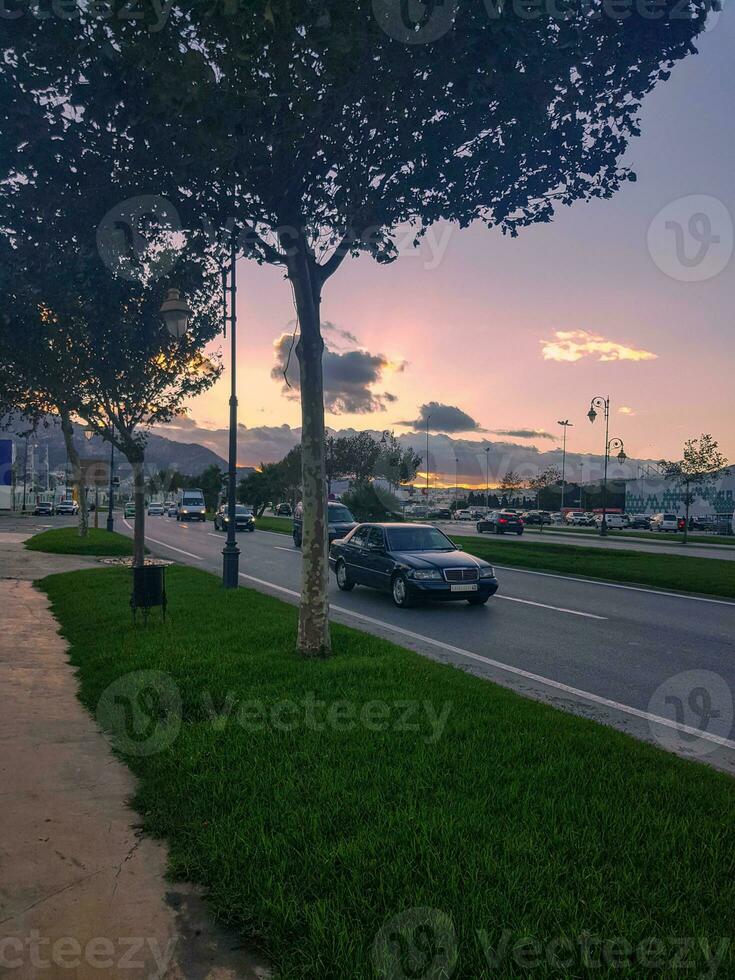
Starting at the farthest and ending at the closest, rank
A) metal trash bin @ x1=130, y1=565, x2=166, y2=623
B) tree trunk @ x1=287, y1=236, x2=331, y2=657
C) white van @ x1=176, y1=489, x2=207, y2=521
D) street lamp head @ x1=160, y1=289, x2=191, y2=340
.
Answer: white van @ x1=176, y1=489, x2=207, y2=521 < street lamp head @ x1=160, y1=289, x2=191, y2=340 < metal trash bin @ x1=130, y1=565, x2=166, y2=623 < tree trunk @ x1=287, y1=236, x2=331, y2=657

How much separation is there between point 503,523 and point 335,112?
4085 cm

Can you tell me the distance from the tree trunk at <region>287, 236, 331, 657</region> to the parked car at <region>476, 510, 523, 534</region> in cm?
3952

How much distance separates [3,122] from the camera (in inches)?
258

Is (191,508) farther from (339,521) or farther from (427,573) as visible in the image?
(427,573)

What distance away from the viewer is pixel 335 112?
694 cm

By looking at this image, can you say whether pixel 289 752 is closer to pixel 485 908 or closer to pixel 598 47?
pixel 485 908

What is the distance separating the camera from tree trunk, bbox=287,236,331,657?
770 centimetres

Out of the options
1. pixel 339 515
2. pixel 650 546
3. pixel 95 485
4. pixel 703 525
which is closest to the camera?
pixel 339 515

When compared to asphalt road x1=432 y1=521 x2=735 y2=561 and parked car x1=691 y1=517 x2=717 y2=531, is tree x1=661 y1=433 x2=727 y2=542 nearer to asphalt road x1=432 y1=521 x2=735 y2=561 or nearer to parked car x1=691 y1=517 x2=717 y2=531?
asphalt road x1=432 y1=521 x2=735 y2=561

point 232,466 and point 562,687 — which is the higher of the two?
point 232,466

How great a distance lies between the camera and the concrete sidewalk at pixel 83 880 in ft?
9.18

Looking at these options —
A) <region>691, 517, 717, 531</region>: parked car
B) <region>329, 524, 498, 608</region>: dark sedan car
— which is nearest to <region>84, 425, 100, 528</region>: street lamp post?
<region>329, 524, 498, 608</region>: dark sedan car

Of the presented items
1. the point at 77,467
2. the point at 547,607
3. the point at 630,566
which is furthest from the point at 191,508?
the point at 547,607

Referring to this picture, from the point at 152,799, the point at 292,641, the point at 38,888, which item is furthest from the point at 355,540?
the point at 38,888
